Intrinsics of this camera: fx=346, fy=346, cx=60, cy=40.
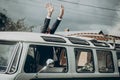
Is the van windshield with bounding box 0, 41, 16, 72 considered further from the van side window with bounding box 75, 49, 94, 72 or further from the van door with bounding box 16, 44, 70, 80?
the van side window with bounding box 75, 49, 94, 72

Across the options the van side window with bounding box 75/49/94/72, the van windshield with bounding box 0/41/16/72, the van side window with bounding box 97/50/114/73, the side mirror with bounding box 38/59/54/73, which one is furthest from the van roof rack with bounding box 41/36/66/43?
the van side window with bounding box 97/50/114/73

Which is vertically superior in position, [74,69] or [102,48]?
[102,48]

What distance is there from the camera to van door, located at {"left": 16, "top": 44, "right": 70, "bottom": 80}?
806cm

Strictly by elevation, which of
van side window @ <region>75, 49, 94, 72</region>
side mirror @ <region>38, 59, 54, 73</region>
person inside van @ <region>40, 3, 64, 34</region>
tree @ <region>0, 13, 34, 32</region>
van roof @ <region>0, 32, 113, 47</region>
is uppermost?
tree @ <region>0, 13, 34, 32</region>

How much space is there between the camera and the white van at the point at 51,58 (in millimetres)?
7898

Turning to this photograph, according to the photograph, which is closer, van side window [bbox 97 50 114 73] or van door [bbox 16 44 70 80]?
van door [bbox 16 44 70 80]

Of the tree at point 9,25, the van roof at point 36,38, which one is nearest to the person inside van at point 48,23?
the van roof at point 36,38

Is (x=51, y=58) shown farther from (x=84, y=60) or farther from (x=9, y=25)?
(x=9, y=25)

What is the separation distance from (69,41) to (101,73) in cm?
161

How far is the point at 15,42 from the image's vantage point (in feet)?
26.5

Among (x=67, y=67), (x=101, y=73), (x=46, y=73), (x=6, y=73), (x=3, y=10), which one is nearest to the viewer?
(x=6, y=73)

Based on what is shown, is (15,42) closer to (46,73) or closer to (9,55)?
(9,55)

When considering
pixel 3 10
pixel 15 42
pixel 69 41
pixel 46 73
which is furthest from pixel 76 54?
pixel 3 10

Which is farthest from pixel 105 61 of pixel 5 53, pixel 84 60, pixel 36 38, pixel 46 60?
pixel 5 53
